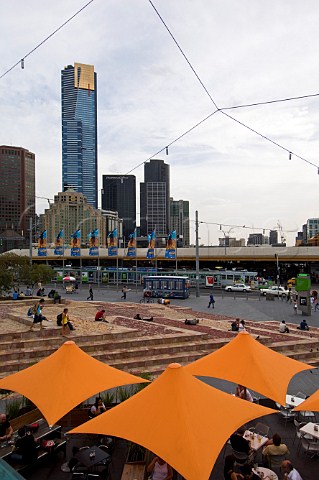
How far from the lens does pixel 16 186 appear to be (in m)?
90.8

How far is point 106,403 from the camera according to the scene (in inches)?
373

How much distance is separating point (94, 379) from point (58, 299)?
21942 mm

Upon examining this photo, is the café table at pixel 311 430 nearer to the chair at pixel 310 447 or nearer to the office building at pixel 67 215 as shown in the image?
the chair at pixel 310 447

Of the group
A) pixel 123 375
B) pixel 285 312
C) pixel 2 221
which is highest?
pixel 2 221

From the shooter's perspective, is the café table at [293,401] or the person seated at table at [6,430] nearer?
the person seated at table at [6,430]

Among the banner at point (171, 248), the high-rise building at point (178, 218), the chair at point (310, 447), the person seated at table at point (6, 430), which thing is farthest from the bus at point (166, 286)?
the high-rise building at point (178, 218)

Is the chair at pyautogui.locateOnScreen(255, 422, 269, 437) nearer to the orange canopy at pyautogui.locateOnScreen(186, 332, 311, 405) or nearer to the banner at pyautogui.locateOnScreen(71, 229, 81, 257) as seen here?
the orange canopy at pyautogui.locateOnScreen(186, 332, 311, 405)

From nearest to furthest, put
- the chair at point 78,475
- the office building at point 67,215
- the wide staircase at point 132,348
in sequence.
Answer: the chair at point 78,475
the wide staircase at point 132,348
the office building at point 67,215

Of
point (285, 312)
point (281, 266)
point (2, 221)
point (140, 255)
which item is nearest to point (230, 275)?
point (285, 312)

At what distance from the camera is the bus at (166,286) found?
37031mm

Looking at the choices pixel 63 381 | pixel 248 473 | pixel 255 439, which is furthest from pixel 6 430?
pixel 255 439

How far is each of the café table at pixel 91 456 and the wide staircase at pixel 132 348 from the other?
6443mm

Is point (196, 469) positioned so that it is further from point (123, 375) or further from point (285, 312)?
point (285, 312)

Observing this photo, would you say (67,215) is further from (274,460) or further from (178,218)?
(274,460)
